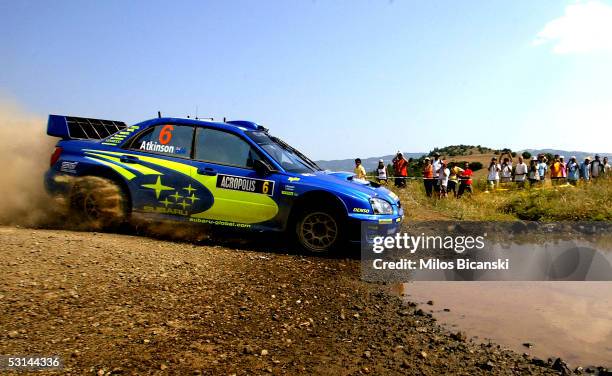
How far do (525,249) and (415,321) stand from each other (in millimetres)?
5765

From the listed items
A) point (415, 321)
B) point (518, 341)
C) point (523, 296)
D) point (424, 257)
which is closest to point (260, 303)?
point (415, 321)

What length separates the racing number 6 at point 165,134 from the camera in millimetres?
7449

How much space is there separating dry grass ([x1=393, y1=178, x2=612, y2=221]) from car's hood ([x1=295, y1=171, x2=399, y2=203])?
15.8 ft

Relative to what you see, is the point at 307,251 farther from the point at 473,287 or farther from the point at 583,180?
the point at 583,180

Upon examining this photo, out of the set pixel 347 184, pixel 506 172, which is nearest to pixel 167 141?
pixel 347 184

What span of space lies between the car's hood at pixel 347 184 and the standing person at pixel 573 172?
13.7 metres

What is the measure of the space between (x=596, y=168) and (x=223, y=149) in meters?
16.3

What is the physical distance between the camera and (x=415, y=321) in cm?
452

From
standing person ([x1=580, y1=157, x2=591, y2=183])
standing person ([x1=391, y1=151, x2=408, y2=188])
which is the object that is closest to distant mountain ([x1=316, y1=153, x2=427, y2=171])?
standing person ([x1=391, y1=151, x2=408, y2=188])

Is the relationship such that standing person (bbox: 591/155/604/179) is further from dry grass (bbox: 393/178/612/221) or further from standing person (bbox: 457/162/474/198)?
standing person (bbox: 457/162/474/198)

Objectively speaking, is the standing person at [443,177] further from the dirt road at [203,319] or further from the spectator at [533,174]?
the dirt road at [203,319]

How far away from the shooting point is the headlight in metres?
6.94

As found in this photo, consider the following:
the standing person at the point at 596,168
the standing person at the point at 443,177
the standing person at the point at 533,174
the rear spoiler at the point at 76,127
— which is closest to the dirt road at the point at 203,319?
the rear spoiler at the point at 76,127

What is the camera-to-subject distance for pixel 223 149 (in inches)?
287
